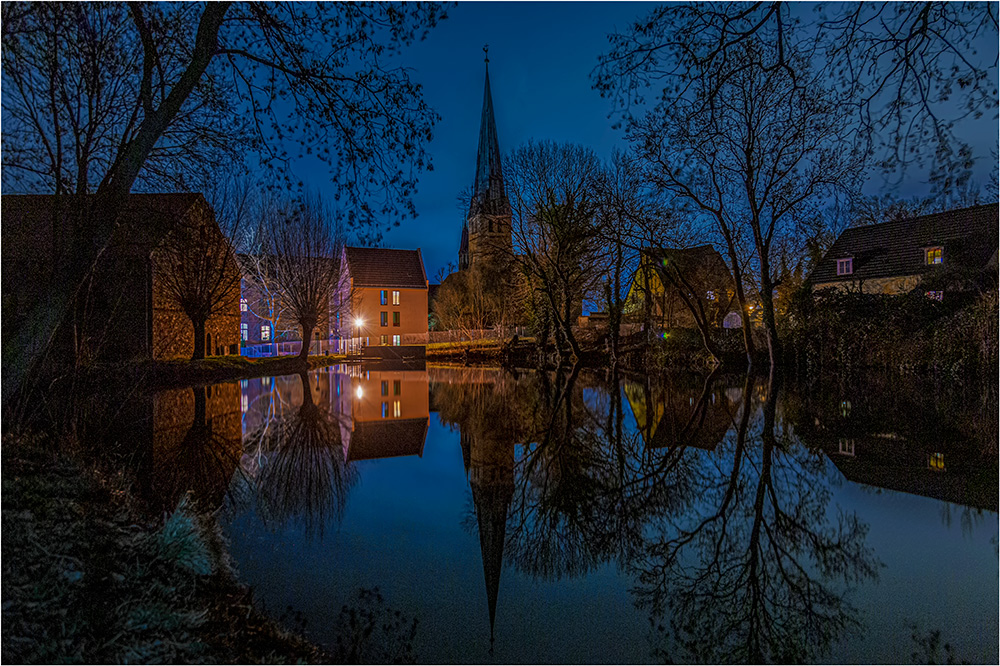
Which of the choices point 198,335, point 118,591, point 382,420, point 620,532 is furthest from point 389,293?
point 118,591

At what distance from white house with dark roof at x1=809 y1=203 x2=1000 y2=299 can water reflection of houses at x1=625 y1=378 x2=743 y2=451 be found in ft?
39.7

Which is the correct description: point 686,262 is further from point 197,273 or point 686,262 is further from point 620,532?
point 620,532

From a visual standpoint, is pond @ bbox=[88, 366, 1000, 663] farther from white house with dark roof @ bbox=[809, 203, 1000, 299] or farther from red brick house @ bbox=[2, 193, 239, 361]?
white house with dark roof @ bbox=[809, 203, 1000, 299]

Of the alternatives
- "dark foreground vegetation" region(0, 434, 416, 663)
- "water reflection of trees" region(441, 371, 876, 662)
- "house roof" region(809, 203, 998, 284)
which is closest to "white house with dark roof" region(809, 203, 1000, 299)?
"house roof" region(809, 203, 998, 284)

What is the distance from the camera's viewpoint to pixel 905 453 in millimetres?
5781

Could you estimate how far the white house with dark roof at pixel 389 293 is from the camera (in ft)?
172

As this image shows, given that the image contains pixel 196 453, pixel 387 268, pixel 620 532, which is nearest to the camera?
pixel 620 532

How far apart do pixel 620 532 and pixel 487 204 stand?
850 inches

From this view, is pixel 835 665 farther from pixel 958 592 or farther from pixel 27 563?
pixel 27 563

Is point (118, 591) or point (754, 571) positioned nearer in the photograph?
point (118, 591)

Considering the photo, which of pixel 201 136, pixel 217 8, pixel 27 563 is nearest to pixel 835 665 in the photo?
pixel 27 563

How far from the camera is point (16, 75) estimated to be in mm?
5086

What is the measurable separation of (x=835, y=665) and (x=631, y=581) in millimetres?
979

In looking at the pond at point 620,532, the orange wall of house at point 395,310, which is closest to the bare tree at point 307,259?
the pond at point 620,532
